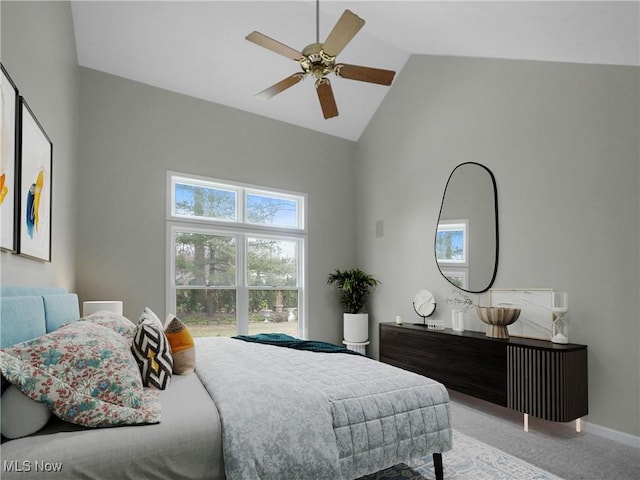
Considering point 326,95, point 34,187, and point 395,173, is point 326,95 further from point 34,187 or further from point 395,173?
point 395,173

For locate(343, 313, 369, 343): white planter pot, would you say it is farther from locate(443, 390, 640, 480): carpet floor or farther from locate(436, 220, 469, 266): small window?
locate(443, 390, 640, 480): carpet floor

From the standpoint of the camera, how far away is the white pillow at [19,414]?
1.29 meters

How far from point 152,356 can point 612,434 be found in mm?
3299

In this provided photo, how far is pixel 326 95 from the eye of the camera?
312 centimetres

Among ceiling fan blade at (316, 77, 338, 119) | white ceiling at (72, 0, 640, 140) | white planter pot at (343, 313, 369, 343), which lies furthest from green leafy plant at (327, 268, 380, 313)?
ceiling fan blade at (316, 77, 338, 119)

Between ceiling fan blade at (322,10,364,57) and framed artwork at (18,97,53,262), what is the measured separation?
1.82 m

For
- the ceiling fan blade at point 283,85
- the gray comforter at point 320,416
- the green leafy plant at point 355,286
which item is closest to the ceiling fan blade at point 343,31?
the ceiling fan blade at point 283,85

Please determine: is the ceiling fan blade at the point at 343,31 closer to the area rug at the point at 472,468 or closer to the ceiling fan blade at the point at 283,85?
the ceiling fan blade at the point at 283,85

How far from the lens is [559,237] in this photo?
336cm

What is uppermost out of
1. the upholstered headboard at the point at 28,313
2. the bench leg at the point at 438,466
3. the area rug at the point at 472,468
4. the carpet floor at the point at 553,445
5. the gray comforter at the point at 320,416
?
the upholstered headboard at the point at 28,313

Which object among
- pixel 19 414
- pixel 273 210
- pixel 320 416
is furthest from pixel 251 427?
pixel 273 210

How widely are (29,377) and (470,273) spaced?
12.4 ft

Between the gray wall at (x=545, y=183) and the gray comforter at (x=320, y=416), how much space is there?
5.85ft

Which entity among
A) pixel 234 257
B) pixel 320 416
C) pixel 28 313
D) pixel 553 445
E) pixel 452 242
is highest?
pixel 452 242
